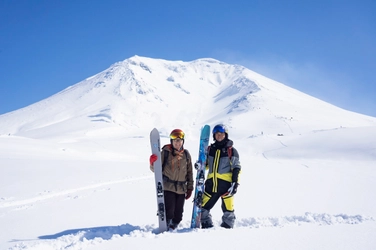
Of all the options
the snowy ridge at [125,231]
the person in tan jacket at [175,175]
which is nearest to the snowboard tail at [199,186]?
the person in tan jacket at [175,175]

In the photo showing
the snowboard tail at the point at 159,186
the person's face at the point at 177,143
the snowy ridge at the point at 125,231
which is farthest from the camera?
the person's face at the point at 177,143

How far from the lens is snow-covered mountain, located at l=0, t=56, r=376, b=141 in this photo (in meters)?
77.5

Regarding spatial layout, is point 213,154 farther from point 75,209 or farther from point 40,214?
point 40,214

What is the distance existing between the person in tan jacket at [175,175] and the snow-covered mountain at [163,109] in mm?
59972

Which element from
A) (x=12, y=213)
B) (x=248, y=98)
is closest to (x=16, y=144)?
Result: (x=12, y=213)

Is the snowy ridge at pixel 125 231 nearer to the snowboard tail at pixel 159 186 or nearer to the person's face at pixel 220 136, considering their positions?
the snowboard tail at pixel 159 186

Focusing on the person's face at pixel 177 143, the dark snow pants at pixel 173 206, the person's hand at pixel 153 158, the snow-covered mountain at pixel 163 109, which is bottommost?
the dark snow pants at pixel 173 206

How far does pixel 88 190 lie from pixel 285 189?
7.05 metres

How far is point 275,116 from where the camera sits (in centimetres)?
8225

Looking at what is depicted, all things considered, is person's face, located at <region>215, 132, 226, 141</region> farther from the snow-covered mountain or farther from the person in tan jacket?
the snow-covered mountain

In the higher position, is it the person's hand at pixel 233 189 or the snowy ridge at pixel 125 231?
the person's hand at pixel 233 189

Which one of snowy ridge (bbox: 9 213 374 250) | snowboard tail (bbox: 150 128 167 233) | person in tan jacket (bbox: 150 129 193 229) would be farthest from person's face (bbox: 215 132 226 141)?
snowy ridge (bbox: 9 213 374 250)

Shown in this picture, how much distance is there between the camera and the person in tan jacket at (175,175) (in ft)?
18.1

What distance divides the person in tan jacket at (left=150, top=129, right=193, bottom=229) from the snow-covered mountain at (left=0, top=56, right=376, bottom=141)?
60.0 meters
